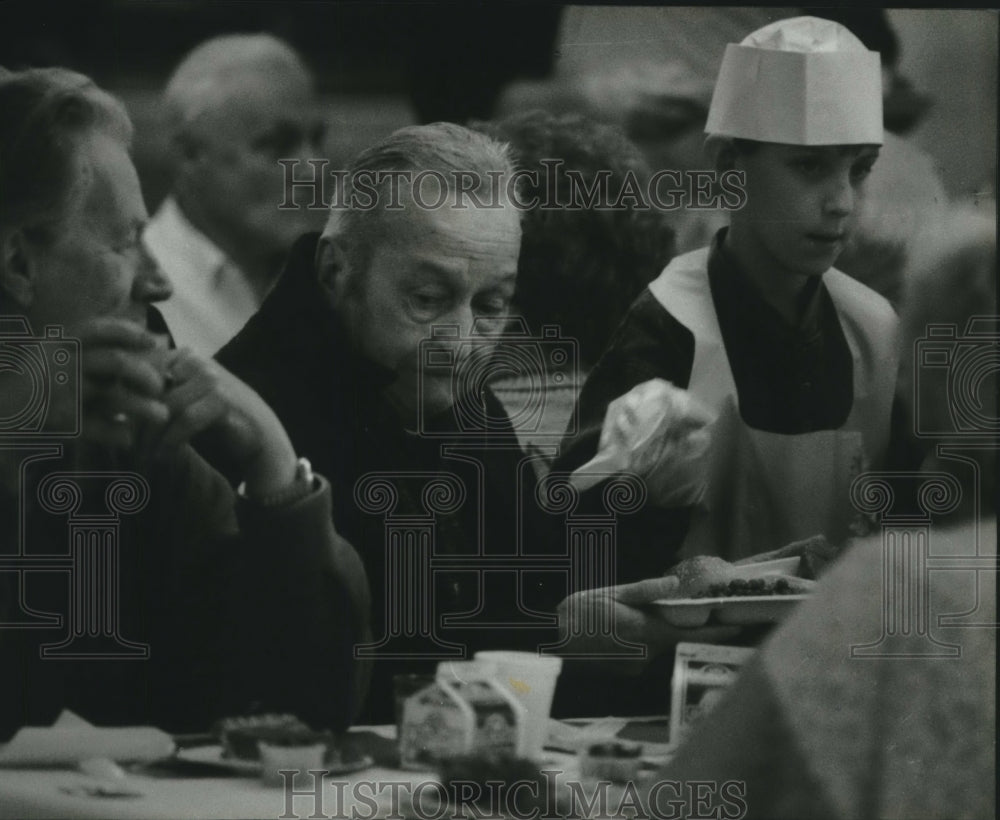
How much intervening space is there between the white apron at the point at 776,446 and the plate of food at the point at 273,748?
3.92 feet

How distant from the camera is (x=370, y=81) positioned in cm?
461

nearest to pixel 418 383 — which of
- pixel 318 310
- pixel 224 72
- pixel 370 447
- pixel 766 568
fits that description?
pixel 370 447

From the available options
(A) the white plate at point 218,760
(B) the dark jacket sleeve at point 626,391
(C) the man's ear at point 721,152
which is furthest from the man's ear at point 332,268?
(A) the white plate at point 218,760

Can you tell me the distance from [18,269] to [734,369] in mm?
2148

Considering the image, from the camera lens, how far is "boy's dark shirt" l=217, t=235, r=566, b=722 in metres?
4.63

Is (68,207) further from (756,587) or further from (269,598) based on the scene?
(756,587)

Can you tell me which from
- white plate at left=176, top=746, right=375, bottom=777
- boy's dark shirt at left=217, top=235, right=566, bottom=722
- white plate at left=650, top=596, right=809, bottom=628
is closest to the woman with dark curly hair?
boy's dark shirt at left=217, top=235, right=566, bottom=722

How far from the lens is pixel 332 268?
4648 mm

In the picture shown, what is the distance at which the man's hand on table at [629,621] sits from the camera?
184 inches

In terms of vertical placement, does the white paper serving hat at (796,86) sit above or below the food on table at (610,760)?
above

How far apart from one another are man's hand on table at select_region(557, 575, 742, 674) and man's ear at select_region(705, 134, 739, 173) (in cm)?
124

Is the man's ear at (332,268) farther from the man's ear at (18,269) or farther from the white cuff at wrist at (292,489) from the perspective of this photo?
the man's ear at (18,269)

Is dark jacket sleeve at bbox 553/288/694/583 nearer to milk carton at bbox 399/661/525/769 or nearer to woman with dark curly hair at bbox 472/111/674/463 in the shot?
woman with dark curly hair at bbox 472/111/674/463

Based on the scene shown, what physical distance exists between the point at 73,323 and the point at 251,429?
24.1 inches
